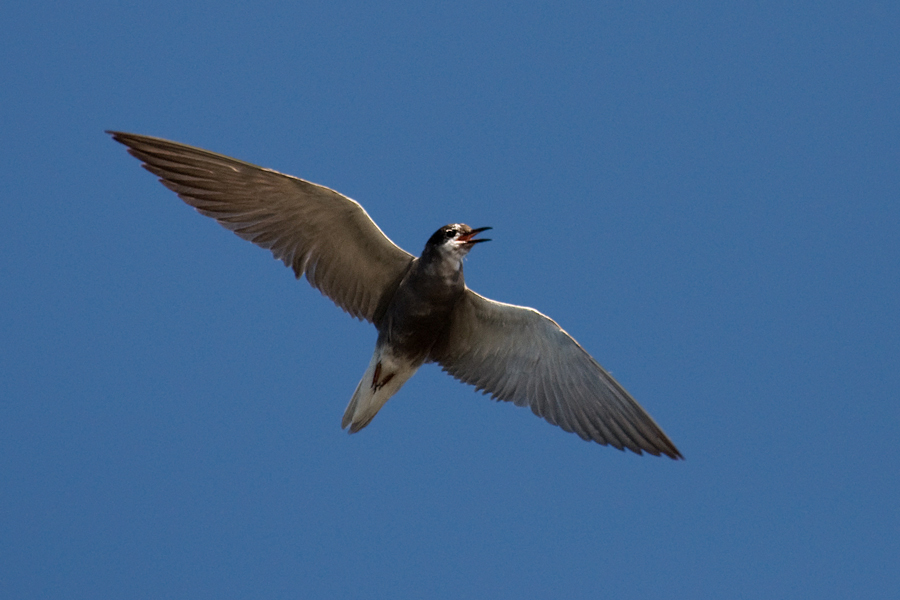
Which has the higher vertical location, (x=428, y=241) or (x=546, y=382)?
(x=428, y=241)

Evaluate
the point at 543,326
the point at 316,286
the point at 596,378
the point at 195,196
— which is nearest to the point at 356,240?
the point at 316,286

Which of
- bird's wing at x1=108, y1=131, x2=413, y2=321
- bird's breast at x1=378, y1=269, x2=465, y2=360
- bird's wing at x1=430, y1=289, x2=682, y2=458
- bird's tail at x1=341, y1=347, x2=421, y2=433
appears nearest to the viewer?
bird's wing at x1=108, y1=131, x2=413, y2=321

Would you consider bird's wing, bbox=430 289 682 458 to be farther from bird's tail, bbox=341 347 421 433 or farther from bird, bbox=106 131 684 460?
bird's tail, bbox=341 347 421 433

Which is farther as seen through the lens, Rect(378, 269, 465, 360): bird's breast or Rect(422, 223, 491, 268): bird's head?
Rect(378, 269, 465, 360): bird's breast

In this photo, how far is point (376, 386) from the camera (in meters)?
5.24

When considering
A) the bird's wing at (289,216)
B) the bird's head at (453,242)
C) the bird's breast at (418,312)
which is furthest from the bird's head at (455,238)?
the bird's wing at (289,216)

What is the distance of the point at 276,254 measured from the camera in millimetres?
5055

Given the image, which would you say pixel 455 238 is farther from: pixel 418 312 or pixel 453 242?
pixel 418 312

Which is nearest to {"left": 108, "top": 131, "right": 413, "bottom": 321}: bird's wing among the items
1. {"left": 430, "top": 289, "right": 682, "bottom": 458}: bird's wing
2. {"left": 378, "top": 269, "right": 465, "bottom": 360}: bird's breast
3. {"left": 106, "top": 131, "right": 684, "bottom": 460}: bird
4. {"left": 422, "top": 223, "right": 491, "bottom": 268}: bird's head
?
{"left": 106, "top": 131, "right": 684, "bottom": 460}: bird

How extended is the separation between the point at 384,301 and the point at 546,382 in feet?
3.87

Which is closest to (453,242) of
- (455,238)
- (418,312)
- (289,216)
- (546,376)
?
(455,238)

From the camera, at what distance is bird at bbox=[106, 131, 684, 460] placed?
4.82m

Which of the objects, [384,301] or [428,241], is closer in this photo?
[428,241]

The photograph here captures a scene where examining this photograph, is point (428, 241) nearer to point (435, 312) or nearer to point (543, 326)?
point (435, 312)
